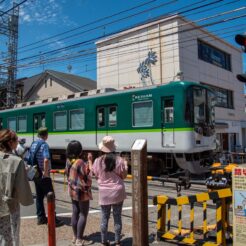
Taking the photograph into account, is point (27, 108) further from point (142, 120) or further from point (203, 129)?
point (203, 129)

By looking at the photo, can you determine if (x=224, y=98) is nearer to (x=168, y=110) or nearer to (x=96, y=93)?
(x=96, y=93)

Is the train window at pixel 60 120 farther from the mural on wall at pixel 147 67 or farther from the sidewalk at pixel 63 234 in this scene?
the sidewalk at pixel 63 234

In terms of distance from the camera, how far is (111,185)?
206 inches

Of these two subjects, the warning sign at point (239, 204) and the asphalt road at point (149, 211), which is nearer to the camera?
the warning sign at point (239, 204)

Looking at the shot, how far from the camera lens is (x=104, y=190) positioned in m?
5.25

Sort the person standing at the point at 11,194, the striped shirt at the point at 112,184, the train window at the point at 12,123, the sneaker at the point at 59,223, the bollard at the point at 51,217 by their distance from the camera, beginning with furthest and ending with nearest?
the train window at the point at 12,123
the sneaker at the point at 59,223
the striped shirt at the point at 112,184
the bollard at the point at 51,217
the person standing at the point at 11,194

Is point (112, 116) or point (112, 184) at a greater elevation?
point (112, 116)

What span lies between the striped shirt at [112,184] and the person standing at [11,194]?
4.64 feet

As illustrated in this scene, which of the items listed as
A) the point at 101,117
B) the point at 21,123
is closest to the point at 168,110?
the point at 101,117

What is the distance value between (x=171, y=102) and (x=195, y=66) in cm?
1354

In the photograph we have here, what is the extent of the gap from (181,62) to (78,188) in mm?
18929

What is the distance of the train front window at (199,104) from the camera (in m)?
12.5

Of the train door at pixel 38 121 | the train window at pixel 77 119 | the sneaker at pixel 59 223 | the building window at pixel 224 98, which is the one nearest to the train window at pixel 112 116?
the train window at pixel 77 119

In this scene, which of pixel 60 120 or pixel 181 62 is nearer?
pixel 60 120
